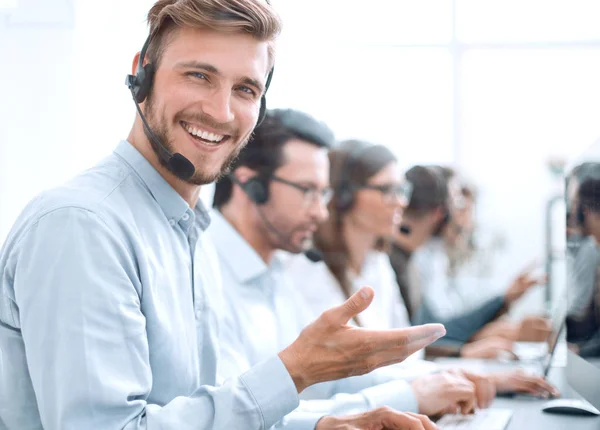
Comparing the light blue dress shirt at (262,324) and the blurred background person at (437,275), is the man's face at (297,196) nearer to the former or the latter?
the light blue dress shirt at (262,324)

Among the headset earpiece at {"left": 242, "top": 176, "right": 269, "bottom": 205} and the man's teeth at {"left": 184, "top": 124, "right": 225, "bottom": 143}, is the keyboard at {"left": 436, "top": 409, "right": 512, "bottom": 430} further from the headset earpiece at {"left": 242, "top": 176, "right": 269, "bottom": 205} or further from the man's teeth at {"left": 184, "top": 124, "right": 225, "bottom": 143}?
the headset earpiece at {"left": 242, "top": 176, "right": 269, "bottom": 205}

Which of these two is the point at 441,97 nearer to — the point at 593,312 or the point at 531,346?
the point at 531,346

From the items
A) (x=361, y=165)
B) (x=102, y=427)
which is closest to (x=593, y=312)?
(x=102, y=427)

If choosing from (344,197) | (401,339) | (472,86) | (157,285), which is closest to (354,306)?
(401,339)

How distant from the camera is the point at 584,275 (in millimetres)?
1082

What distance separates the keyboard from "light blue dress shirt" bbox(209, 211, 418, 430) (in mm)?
72

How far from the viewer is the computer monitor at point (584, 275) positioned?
101 cm

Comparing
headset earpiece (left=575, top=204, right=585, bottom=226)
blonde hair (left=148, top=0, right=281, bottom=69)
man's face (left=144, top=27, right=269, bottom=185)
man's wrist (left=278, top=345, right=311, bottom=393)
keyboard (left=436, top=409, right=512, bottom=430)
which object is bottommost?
keyboard (left=436, top=409, right=512, bottom=430)

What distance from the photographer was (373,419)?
924 mm

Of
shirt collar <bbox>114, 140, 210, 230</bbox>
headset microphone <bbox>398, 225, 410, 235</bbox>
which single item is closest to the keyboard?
shirt collar <bbox>114, 140, 210, 230</bbox>

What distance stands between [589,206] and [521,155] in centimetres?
208

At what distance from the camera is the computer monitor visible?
1010 mm

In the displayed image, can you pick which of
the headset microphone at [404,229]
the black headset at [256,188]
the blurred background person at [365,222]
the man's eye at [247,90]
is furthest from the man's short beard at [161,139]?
the headset microphone at [404,229]

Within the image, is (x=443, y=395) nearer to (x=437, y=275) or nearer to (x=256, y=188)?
(x=256, y=188)
